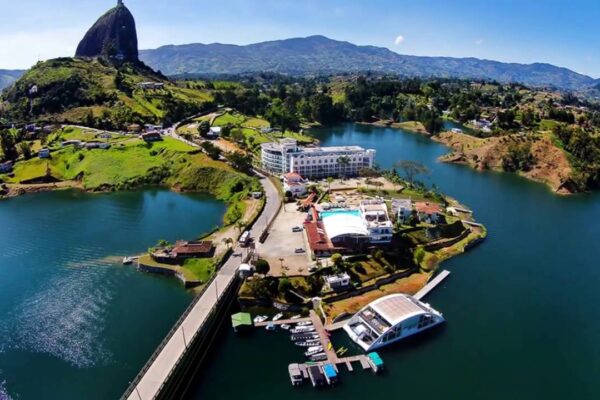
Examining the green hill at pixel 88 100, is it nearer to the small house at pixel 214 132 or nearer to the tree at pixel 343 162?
the small house at pixel 214 132

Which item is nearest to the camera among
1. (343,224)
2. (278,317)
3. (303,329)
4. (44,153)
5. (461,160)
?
(303,329)

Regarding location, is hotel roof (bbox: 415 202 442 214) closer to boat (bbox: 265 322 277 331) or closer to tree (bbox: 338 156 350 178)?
tree (bbox: 338 156 350 178)

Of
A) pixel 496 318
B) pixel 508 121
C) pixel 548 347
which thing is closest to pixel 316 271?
pixel 496 318

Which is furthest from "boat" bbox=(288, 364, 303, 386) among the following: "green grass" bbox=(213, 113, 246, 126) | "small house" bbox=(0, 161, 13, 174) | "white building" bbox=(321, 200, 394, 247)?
"green grass" bbox=(213, 113, 246, 126)

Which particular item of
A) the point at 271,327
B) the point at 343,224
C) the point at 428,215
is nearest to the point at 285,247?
the point at 343,224

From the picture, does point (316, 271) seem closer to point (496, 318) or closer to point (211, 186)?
point (496, 318)

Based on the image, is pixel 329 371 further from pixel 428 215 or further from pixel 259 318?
pixel 428 215

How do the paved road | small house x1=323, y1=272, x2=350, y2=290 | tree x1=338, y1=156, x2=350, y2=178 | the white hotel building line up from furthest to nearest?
tree x1=338, y1=156, x2=350, y2=178 < the white hotel building < small house x1=323, y1=272, x2=350, y2=290 < the paved road
